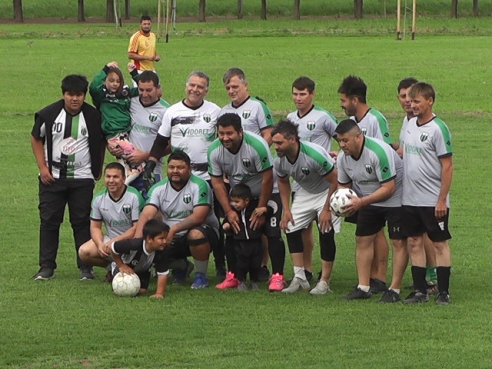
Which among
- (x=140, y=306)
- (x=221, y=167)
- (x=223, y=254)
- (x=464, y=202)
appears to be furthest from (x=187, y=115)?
(x=464, y=202)

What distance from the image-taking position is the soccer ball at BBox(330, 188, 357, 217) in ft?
32.2

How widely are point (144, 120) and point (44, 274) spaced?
1864mm

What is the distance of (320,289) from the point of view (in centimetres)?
1045

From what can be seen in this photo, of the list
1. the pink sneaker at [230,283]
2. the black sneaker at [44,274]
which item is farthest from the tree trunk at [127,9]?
the pink sneaker at [230,283]

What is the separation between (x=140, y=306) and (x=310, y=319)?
1.57 m

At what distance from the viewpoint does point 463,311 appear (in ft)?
31.2

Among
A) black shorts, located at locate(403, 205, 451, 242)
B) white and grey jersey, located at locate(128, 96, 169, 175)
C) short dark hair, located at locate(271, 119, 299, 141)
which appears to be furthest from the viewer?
white and grey jersey, located at locate(128, 96, 169, 175)

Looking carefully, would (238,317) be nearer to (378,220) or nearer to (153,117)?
(378,220)

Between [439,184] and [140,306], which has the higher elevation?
[439,184]

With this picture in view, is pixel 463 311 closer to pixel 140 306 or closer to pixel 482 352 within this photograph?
pixel 482 352

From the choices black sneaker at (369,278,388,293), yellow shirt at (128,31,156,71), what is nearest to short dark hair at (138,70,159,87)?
black sneaker at (369,278,388,293)

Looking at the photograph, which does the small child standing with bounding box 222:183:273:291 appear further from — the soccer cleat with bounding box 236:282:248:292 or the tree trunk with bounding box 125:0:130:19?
the tree trunk with bounding box 125:0:130:19

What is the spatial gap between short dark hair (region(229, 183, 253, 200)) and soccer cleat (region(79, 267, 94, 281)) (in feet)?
5.70

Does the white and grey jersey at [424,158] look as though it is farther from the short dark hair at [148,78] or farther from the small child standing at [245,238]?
the short dark hair at [148,78]
